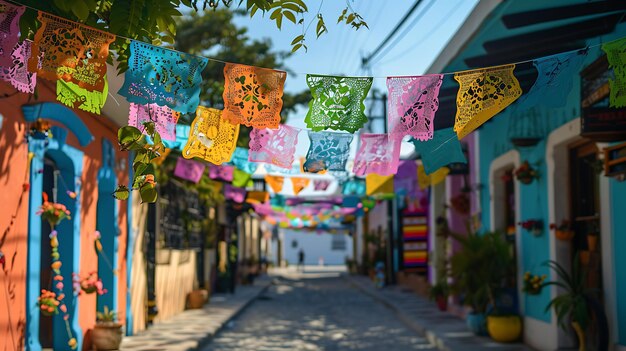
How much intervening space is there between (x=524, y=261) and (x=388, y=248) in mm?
18657

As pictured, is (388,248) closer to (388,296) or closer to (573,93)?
(388,296)

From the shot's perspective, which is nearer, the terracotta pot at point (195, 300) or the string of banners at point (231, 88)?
the string of banners at point (231, 88)

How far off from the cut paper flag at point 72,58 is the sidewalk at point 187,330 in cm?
641

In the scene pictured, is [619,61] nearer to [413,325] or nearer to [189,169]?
[189,169]

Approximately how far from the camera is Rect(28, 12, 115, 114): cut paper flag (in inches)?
199

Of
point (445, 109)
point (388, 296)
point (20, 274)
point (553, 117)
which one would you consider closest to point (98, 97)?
point (20, 274)

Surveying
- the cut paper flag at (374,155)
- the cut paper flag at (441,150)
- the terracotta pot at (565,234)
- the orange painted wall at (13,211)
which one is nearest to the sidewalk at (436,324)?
the terracotta pot at (565,234)

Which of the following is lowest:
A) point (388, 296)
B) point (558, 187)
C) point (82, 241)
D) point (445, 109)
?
point (388, 296)

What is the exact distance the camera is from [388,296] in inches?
969

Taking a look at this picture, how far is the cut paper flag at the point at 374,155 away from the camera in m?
8.92

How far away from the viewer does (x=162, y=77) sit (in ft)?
19.2

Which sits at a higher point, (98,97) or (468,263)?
(98,97)

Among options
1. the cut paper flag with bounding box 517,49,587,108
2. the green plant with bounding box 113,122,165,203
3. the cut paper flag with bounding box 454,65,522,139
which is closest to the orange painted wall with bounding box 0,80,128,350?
the green plant with bounding box 113,122,165,203

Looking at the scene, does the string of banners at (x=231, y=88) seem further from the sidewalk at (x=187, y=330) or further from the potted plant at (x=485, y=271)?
the sidewalk at (x=187, y=330)
